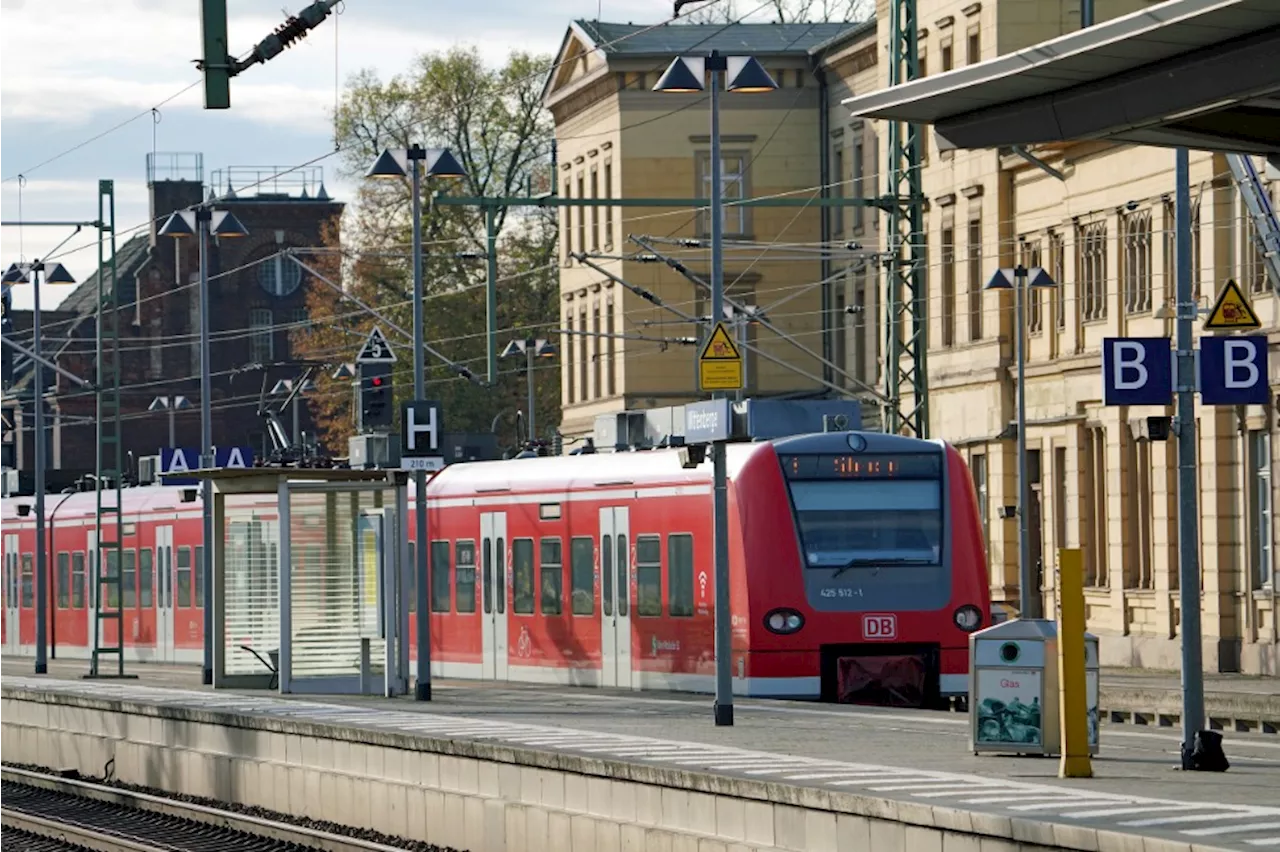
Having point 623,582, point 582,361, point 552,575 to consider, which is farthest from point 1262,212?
point 582,361

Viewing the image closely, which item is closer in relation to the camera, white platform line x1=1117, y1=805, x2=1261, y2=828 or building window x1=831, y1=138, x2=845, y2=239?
white platform line x1=1117, y1=805, x2=1261, y2=828

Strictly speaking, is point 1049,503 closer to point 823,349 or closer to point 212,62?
point 823,349

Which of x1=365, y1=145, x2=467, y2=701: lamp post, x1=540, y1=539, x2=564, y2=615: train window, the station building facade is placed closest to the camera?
x1=365, y1=145, x2=467, y2=701: lamp post

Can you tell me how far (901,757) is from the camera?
65.8 ft

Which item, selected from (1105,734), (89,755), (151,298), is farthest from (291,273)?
(1105,734)

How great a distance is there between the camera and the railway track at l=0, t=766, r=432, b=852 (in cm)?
2245

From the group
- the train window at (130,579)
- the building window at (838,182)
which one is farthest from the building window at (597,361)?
→ the train window at (130,579)

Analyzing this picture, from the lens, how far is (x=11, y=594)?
58.4 m

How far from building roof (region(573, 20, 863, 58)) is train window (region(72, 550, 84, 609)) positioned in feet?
88.7

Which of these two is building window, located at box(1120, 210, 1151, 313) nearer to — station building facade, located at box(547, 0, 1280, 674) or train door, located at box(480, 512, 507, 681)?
station building facade, located at box(547, 0, 1280, 674)

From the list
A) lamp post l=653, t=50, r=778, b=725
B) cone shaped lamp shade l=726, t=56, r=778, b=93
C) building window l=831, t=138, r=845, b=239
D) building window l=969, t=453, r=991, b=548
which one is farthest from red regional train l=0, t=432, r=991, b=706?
building window l=831, t=138, r=845, b=239

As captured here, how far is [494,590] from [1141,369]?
1611 centimetres

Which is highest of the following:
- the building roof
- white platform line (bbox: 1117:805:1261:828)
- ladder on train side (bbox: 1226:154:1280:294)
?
the building roof

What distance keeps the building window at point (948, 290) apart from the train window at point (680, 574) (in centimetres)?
2681
